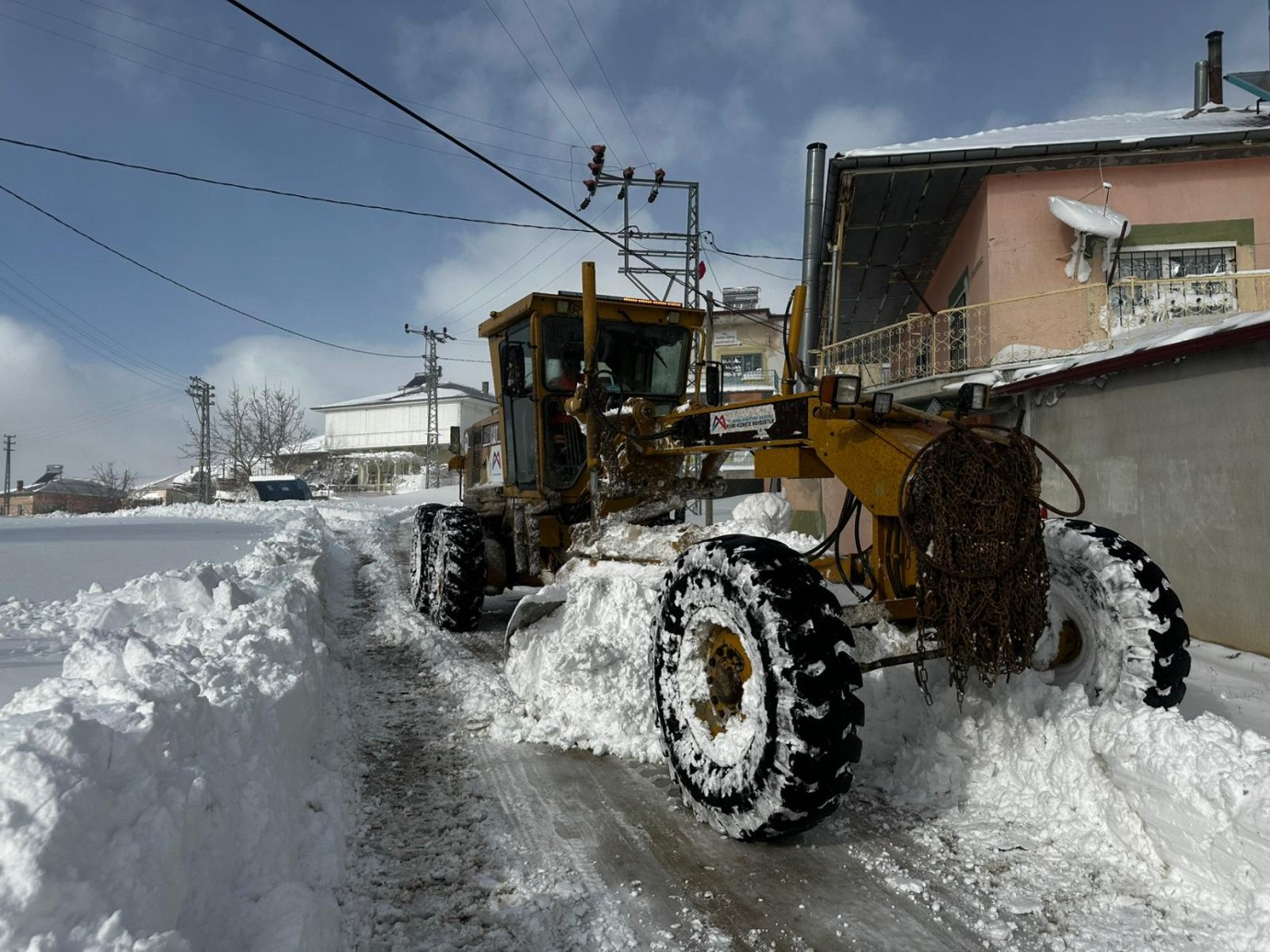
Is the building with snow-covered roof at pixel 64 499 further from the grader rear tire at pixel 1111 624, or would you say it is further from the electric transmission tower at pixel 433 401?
the grader rear tire at pixel 1111 624

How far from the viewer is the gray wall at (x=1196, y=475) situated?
591 cm

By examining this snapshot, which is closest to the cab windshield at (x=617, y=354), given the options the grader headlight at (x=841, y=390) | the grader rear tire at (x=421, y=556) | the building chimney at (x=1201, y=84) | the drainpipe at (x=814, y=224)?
the grader rear tire at (x=421, y=556)

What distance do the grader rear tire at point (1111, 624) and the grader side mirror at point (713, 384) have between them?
249 cm

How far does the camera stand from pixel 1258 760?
2.54 m

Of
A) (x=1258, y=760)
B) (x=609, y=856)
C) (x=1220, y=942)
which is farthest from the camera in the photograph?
(x=609, y=856)

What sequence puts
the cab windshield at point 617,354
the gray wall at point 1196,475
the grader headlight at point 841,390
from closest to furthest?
1. the grader headlight at point 841,390
2. the gray wall at point 1196,475
3. the cab windshield at point 617,354

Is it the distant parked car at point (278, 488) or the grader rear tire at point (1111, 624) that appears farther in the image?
the distant parked car at point (278, 488)

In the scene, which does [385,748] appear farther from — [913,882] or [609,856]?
[913,882]

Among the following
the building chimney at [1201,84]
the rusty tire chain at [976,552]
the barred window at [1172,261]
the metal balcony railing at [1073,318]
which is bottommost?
the rusty tire chain at [976,552]

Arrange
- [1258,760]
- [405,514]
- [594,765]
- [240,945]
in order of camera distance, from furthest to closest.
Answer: [405,514], [594,765], [1258,760], [240,945]

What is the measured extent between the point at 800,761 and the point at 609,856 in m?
0.86

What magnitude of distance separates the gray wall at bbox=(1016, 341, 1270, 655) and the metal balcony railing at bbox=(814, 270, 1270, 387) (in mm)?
3840

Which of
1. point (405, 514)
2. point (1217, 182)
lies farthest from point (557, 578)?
point (405, 514)

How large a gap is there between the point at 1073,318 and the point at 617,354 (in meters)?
9.35
